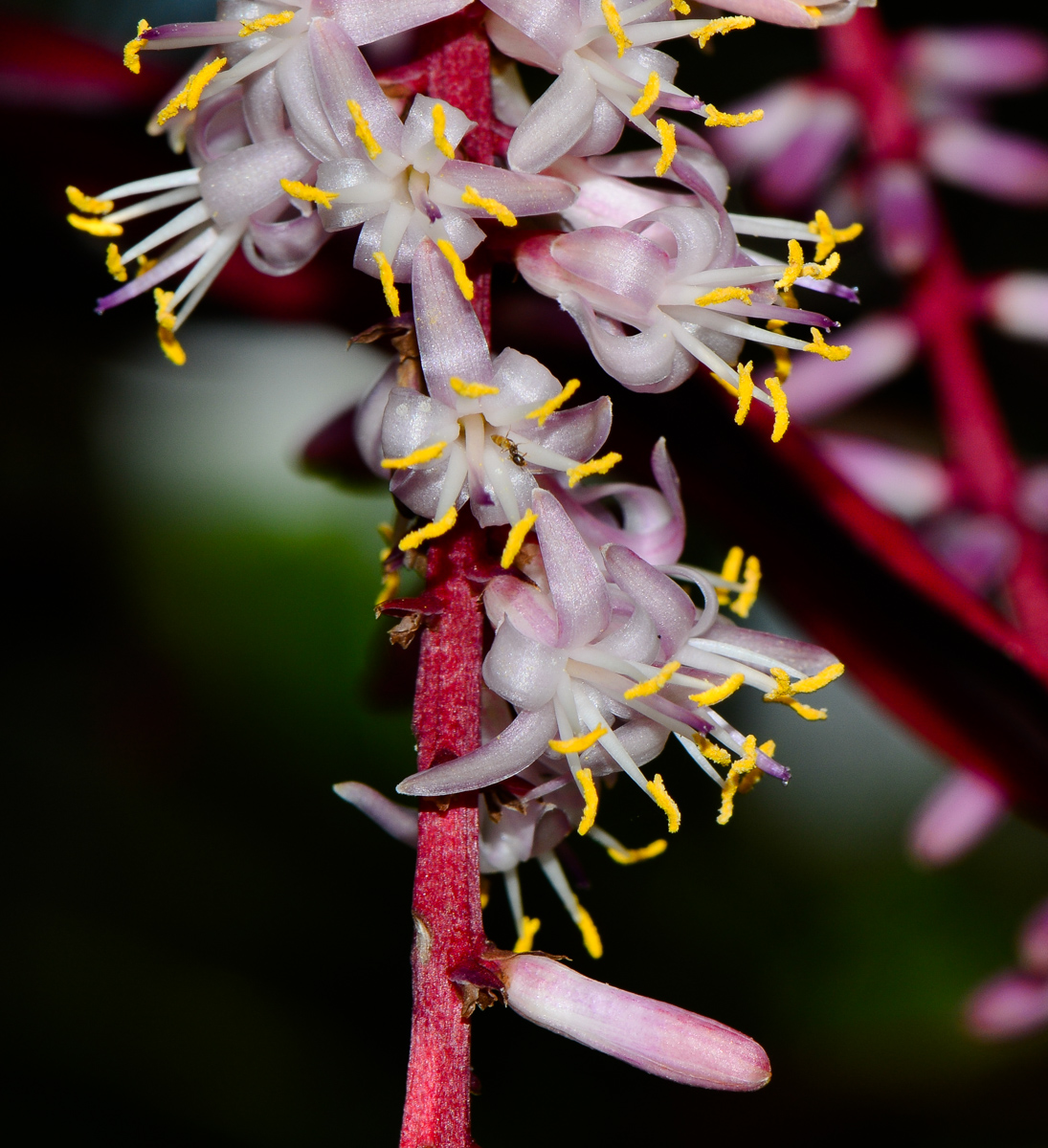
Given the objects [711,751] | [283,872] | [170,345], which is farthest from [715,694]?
[283,872]

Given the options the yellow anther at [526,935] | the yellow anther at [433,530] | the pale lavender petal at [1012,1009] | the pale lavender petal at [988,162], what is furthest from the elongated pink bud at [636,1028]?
the pale lavender petal at [988,162]

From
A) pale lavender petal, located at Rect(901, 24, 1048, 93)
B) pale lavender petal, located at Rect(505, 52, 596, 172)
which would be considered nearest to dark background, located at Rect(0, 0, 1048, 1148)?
pale lavender petal, located at Rect(901, 24, 1048, 93)

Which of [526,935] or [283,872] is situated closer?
[526,935]

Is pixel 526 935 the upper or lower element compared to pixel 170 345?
lower

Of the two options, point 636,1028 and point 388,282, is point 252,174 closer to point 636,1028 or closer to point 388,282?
point 388,282

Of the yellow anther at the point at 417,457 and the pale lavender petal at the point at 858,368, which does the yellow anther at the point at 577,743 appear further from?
the pale lavender petal at the point at 858,368

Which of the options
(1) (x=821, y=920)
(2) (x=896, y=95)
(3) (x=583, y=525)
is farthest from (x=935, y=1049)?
(3) (x=583, y=525)
